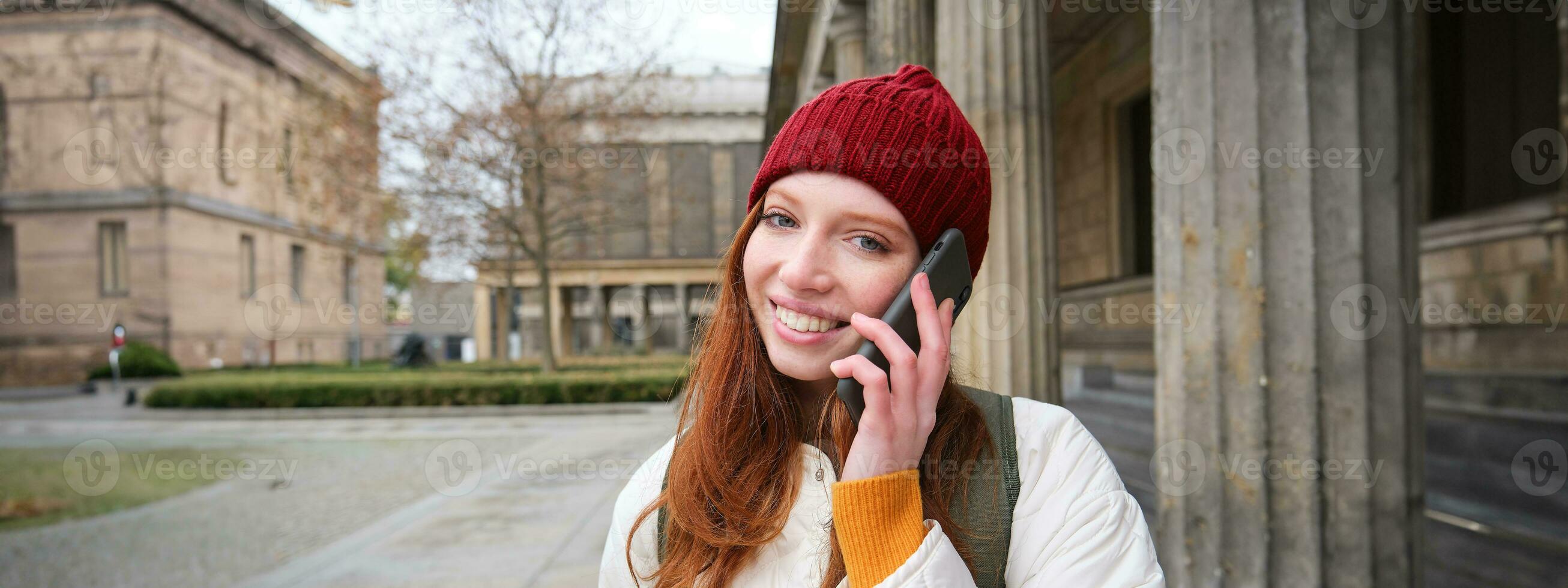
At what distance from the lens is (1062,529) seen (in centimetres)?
116

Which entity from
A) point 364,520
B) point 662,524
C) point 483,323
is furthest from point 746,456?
point 483,323

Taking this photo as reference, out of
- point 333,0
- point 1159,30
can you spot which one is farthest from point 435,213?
point 1159,30

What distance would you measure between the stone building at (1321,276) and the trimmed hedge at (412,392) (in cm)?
972

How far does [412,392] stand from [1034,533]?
1625 cm

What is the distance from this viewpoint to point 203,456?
33.0 ft

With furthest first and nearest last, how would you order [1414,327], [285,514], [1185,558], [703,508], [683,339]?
[683,339] → [285,514] → [1185,558] → [1414,327] → [703,508]

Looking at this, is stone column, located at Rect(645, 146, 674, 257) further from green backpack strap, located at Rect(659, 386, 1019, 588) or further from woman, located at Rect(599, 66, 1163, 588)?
green backpack strap, located at Rect(659, 386, 1019, 588)

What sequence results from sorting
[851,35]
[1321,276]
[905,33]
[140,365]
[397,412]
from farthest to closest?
[140,365] → [397,412] → [851,35] → [905,33] → [1321,276]

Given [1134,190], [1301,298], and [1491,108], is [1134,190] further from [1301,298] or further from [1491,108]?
[1301,298]

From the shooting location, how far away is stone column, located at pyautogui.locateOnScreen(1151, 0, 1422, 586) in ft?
8.55

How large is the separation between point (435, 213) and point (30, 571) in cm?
1380

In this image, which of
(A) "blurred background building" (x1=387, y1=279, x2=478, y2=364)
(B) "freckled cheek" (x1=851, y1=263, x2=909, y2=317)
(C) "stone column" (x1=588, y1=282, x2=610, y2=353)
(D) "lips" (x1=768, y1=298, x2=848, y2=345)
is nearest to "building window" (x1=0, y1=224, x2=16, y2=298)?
(A) "blurred background building" (x1=387, y1=279, x2=478, y2=364)

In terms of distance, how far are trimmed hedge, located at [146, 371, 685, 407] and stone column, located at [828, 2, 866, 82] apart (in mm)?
7564

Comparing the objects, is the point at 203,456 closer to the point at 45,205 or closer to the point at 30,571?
the point at 30,571
